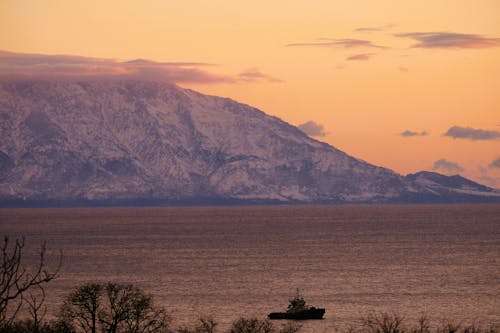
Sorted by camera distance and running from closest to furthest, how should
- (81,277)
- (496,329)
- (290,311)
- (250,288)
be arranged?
(496,329)
(290,311)
(250,288)
(81,277)

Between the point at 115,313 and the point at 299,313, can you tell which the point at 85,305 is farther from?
the point at 299,313

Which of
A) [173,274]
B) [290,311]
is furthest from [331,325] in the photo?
[173,274]

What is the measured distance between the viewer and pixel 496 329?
98312mm

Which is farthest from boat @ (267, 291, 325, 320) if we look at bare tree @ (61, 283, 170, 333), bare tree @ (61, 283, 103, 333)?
bare tree @ (61, 283, 103, 333)

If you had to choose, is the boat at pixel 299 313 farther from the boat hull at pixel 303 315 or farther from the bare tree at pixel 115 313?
the bare tree at pixel 115 313

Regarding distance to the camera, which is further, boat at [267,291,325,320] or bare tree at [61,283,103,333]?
boat at [267,291,325,320]

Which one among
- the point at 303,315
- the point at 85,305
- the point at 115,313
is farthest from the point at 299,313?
the point at 85,305

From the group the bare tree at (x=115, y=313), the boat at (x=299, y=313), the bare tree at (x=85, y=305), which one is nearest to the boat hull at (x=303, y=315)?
the boat at (x=299, y=313)

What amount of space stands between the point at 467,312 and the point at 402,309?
7974 mm

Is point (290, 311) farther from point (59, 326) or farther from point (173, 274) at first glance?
point (173, 274)

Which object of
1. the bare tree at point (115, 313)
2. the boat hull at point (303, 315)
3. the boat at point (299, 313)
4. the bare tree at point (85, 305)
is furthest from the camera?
the boat at point (299, 313)

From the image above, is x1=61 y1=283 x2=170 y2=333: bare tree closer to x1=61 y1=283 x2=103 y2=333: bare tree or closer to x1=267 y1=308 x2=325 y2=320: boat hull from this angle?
x1=61 y1=283 x2=103 y2=333: bare tree

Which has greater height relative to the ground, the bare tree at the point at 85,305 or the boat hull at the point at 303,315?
the bare tree at the point at 85,305

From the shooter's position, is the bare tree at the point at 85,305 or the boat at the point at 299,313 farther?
the boat at the point at 299,313
